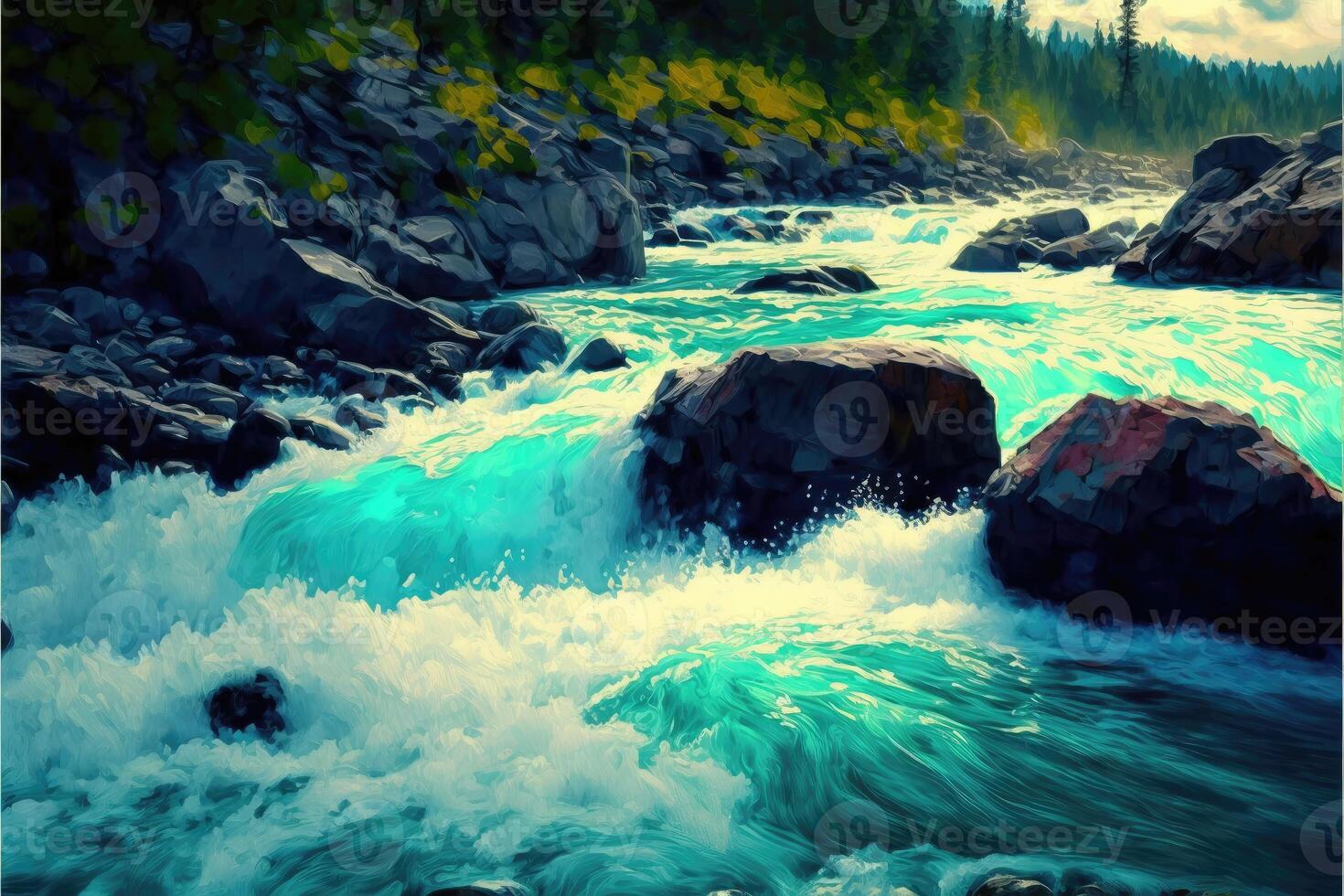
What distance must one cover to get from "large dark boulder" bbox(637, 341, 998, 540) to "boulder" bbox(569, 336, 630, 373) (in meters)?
2.79

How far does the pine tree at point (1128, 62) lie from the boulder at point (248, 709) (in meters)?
51.8

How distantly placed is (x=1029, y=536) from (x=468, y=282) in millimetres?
7647

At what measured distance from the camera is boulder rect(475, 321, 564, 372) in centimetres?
945

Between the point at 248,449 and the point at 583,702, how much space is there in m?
3.71

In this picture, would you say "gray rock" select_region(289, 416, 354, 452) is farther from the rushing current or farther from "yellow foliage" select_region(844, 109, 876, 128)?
"yellow foliage" select_region(844, 109, 876, 128)

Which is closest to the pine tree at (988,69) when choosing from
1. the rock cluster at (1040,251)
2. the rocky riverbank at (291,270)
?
the rock cluster at (1040,251)

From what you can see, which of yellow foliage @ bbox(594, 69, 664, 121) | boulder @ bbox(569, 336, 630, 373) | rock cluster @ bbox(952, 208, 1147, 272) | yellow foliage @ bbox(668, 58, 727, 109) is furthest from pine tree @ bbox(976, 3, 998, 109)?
boulder @ bbox(569, 336, 630, 373)

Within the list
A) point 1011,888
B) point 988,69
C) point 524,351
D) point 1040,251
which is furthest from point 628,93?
point 988,69

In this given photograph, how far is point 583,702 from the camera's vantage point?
4.82m

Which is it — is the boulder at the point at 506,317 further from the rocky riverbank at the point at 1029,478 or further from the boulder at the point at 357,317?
the rocky riverbank at the point at 1029,478

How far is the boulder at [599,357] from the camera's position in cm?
934

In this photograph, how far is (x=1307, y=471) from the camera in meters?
5.26

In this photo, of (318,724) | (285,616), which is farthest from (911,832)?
(285,616)

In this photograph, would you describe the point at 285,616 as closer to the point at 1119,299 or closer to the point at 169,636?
the point at 169,636
